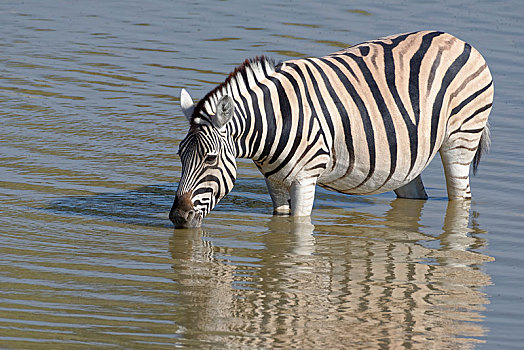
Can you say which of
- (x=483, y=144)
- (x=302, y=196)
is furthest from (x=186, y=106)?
(x=483, y=144)

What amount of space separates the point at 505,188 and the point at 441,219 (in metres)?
1.12

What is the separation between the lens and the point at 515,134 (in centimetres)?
1145

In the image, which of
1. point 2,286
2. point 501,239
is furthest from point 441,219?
point 2,286

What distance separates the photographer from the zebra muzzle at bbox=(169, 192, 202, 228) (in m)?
8.05

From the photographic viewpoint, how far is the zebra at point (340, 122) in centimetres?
804

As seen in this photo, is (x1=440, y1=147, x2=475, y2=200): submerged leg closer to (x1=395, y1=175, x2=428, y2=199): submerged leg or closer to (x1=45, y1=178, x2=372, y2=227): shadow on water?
(x1=395, y1=175, x2=428, y2=199): submerged leg

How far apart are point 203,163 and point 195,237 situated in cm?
68

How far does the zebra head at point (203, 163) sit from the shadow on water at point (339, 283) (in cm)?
32

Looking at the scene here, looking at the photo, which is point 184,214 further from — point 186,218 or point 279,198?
point 279,198

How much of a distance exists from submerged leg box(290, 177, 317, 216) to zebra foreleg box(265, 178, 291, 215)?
249 millimetres

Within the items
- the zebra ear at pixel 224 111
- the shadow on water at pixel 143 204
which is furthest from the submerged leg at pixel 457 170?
the zebra ear at pixel 224 111

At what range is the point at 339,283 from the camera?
719 centimetres

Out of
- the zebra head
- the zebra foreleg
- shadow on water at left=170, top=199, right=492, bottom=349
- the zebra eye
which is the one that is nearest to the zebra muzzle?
the zebra head

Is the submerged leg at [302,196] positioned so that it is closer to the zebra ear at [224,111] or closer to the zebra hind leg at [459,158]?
the zebra ear at [224,111]
